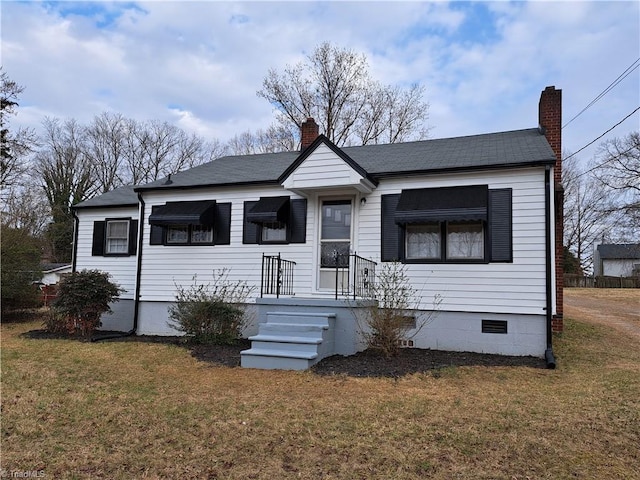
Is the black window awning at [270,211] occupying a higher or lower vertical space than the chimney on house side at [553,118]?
lower

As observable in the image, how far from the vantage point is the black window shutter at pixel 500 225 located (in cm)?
779

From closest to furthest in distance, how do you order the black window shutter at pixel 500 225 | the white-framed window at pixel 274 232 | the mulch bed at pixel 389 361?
the mulch bed at pixel 389 361 < the black window shutter at pixel 500 225 < the white-framed window at pixel 274 232

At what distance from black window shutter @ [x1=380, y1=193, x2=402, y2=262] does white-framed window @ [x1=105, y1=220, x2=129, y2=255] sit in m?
6.72

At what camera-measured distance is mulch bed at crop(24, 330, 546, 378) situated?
6523 millimetres

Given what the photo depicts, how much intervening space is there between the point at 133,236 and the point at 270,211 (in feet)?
14.3

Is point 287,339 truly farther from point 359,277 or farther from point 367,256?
point 367,256

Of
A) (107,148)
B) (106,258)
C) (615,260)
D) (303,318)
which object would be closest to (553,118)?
(303,318)

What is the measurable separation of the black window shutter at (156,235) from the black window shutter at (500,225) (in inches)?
284

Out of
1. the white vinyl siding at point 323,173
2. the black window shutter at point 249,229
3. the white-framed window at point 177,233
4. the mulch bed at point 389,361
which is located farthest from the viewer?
the white-framed window at point 177,233

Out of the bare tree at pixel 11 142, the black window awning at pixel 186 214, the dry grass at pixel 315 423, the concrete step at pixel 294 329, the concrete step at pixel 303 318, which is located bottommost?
the dry grass at pixel 315 423

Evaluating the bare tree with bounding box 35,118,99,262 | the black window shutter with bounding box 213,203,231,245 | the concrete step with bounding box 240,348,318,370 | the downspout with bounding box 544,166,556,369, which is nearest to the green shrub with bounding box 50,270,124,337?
the black window shutter with bounding box 213,203,231,245

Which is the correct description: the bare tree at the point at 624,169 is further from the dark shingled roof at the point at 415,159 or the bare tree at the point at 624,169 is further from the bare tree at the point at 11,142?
the bare tree at the point at 11,142

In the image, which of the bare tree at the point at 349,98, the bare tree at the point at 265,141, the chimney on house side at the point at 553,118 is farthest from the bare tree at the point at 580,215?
the chimney on house side at the point at 553,118

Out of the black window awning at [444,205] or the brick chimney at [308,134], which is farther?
the brick chimney at [308,134]
